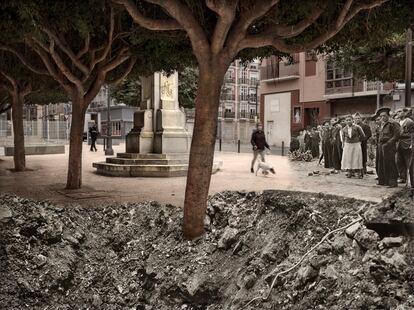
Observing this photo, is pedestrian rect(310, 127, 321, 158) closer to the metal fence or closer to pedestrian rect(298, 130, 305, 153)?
pedestrian rect(298, 130, 305, 153)

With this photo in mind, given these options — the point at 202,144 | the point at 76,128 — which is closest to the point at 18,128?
the point at 76,128

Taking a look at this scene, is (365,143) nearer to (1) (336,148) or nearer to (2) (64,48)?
(1) (336,148)

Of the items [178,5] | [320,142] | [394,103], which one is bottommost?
[320,142]

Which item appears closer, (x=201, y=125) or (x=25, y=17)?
(x=201, y=125)

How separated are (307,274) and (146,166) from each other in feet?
31.7

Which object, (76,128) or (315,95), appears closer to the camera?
(315,95)

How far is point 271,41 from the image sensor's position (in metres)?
6.66

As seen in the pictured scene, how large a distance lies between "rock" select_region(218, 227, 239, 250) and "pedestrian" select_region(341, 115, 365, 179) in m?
4.19

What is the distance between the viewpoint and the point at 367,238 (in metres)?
4.88

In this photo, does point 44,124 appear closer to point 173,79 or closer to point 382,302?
point 173,79

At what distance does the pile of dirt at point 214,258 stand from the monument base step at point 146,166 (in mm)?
5974

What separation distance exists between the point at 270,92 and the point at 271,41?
11.7 m

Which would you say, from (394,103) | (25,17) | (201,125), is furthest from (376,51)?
(25,17)

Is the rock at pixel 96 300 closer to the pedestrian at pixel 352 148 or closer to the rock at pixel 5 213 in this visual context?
the rock at pixel 5 213
